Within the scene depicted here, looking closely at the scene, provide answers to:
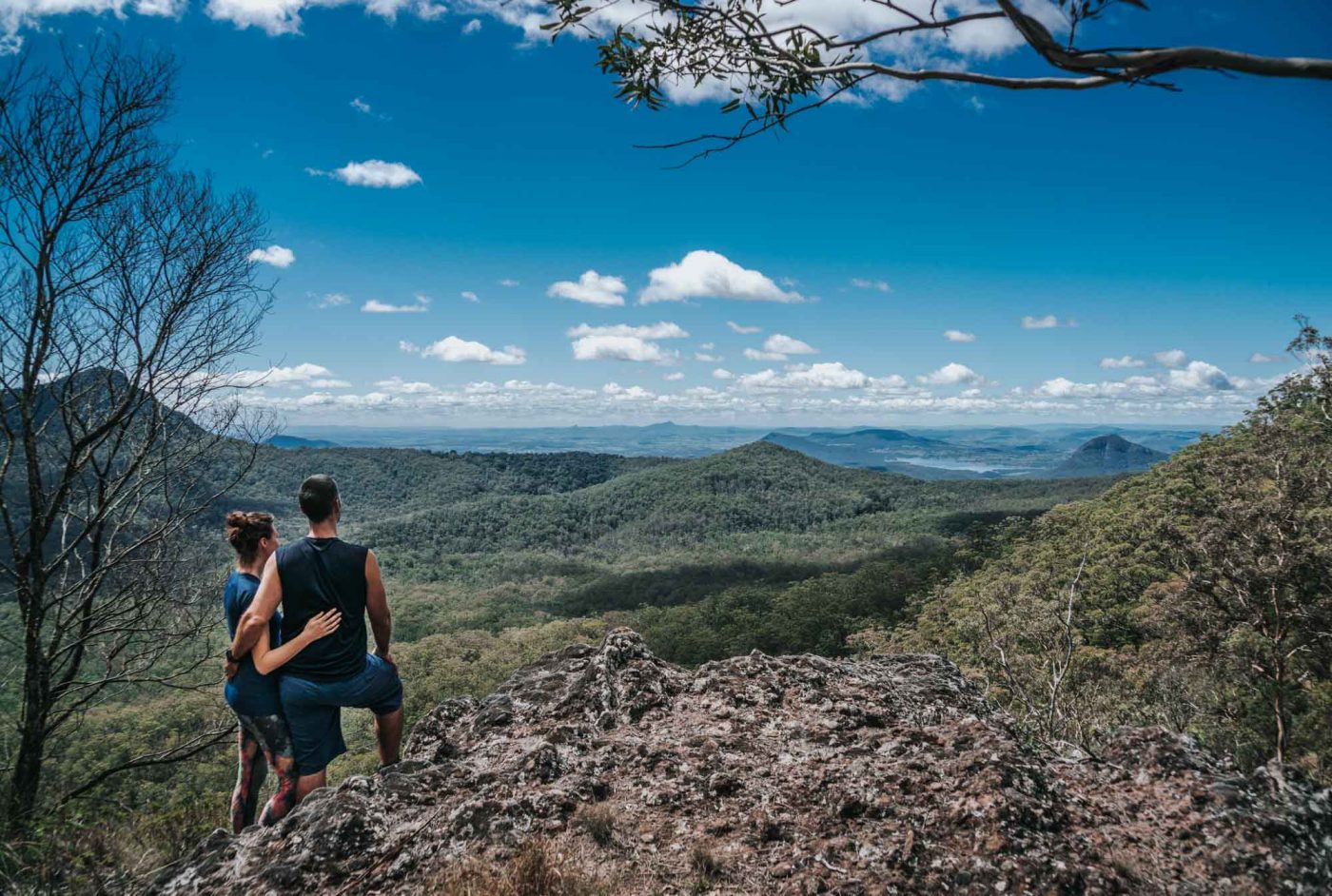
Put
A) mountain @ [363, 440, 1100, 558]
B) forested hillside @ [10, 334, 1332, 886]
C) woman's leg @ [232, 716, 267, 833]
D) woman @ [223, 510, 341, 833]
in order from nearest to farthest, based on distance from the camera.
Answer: woman @ [223, 510, 341, 833] < woman's leg @ [232, 716, 267, 833] < forested hillside @ [10, 334, 1332, 886] < mountain @ [363, 440, 1100, 558]

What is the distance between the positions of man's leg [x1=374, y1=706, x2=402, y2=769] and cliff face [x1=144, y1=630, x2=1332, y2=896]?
0.31 metres

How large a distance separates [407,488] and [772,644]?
157616 mm

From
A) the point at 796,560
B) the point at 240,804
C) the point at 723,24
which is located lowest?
the point at 796,560

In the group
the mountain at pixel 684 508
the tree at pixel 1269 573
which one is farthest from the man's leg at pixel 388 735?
the mountain at pixel 684 508

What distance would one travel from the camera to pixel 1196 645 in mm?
15125

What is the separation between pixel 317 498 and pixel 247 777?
172 centimetres

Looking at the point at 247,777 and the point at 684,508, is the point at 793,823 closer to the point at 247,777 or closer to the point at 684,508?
the point at 247,777

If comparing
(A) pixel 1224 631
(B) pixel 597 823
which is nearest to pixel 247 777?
(B) pixel 597 823

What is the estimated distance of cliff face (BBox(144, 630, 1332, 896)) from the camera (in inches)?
101

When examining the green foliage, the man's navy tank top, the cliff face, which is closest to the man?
the man's navy tank top

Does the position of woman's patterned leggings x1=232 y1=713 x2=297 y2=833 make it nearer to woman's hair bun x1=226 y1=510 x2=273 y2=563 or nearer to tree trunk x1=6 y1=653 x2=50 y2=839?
woman's hair bun x1=226 y1=510 x2=273 y2=563

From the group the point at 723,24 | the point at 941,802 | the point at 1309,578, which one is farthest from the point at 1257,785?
the point at 1309,578

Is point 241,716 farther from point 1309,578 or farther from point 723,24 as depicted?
point 1309,578

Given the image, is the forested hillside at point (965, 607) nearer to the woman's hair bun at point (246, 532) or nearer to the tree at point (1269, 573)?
the tree at point (1269, 573)
